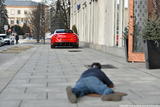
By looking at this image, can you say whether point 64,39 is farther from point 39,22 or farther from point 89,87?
point 39,22

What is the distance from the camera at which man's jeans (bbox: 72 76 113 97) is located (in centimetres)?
694

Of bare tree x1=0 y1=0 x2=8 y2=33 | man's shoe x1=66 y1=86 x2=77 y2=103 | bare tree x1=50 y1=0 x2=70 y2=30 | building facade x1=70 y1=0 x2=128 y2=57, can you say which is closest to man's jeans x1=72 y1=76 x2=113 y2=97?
man's shoe x1=66 y1=86 x2=77 y2=103

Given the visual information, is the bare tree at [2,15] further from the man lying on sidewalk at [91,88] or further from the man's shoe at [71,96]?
the man's shoe at [71,96]

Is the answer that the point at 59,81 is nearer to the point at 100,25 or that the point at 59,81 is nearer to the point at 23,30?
the point at 100,25

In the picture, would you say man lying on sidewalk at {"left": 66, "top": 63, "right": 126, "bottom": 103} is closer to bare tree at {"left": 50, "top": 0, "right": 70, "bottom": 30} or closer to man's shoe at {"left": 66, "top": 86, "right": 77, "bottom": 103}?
man's shoe at {"left": 66, "top": 86, "right": 77, "bottom": 103}

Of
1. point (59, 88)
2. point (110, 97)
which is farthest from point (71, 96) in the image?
point (59, 88)

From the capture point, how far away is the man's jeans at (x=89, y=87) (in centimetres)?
694

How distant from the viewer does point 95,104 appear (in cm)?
631

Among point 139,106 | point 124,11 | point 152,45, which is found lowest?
point 139,106

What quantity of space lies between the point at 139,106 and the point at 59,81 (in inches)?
127

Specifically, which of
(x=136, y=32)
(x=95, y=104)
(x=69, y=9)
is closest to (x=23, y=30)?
(x=69, y=9)

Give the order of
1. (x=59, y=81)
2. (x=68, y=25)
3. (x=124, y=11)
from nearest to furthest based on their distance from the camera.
→ (x=59, y=81)
(x=124, y=11)
(x=68, y=25)

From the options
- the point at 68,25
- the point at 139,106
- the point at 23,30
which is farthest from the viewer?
the point at 23,30

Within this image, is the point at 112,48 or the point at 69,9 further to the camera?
the point at 69,9
